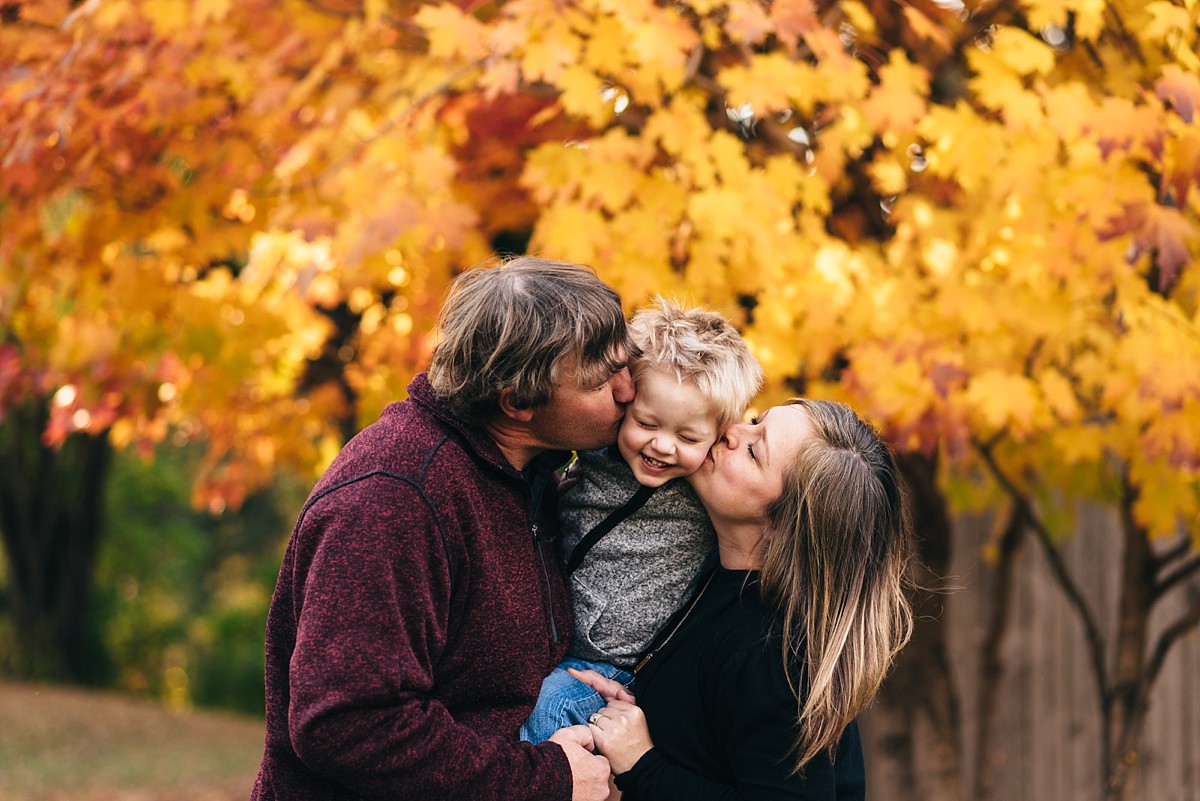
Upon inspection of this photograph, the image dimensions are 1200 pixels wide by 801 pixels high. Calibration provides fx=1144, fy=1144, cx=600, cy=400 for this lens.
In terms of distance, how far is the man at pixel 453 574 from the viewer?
1708 millimetres

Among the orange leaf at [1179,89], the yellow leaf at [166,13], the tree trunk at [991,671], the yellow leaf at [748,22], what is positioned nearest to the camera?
the orange leaf at [1179,89]

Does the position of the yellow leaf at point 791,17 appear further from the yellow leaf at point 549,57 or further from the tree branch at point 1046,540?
the tree branch at point 1046,540

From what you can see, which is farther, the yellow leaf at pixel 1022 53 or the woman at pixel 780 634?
the yellow leaf at pixel 1022 53

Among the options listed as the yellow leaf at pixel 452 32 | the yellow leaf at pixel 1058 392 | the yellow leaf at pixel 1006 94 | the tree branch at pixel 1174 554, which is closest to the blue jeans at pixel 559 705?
the yellow leaf at pixel 1058 392

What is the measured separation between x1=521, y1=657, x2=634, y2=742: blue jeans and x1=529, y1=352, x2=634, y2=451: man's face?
0.43m

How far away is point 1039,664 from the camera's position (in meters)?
5.41

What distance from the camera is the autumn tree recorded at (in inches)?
117

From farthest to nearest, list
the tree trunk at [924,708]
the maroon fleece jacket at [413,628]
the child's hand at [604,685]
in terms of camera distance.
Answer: the tree trunk at [924,708] < the child's hand at [604,685] < the maroon fleece jacket at [413,628]

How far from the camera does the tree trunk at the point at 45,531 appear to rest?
12258 millimetres

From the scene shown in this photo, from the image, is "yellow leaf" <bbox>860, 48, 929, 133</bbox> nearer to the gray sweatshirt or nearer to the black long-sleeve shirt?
the gray sweatshirt

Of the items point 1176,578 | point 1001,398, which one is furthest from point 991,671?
point 1001,398

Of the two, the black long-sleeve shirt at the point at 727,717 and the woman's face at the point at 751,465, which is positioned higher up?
the woman's face at the point at 751,465

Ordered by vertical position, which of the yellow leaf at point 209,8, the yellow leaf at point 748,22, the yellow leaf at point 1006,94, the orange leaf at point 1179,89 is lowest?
the yellow leaf at point 209,8

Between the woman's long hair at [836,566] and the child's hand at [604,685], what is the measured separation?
0.33 metres
